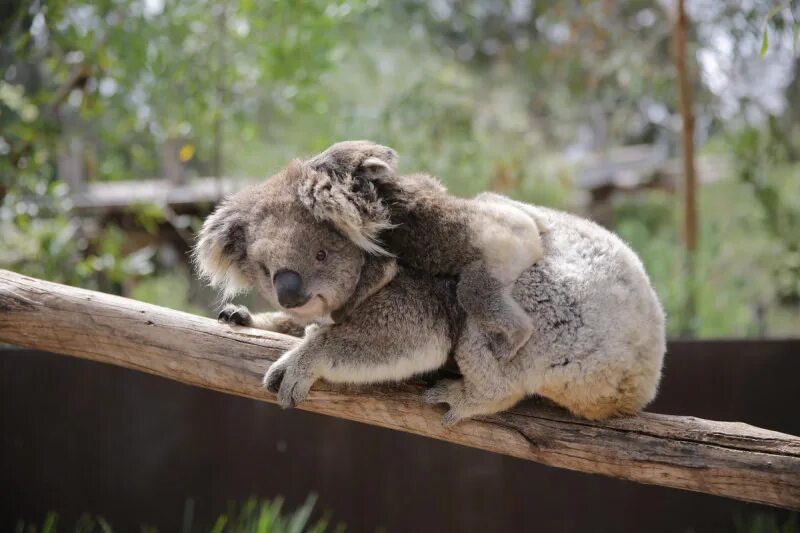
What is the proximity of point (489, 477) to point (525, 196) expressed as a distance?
573 cm

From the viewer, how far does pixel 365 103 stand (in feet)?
38.6

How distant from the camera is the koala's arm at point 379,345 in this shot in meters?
2.15

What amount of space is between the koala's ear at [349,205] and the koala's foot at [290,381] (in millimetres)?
423

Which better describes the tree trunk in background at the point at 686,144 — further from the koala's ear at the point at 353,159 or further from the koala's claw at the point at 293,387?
the koala's claw at the point at 293,387

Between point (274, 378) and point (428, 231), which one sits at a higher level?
point (428, 231)

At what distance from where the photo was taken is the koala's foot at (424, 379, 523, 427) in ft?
7.33

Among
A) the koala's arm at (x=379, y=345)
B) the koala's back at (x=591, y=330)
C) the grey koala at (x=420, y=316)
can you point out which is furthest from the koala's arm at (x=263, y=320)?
the koala's back at (x=591, y=330)

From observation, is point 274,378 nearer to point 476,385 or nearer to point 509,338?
point 476,385

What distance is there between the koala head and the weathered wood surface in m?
0.30

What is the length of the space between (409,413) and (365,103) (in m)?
9.95

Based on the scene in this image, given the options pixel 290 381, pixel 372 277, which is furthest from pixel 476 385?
pixel 290 381

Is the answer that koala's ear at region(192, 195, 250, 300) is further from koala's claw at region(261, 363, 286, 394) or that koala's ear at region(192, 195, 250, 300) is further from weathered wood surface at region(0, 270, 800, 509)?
koala's claw at region(261, 363, 286, 394)

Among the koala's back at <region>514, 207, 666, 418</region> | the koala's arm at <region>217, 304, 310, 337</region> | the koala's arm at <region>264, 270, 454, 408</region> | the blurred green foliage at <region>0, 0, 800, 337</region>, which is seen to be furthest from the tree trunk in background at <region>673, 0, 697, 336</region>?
the koala's arm at <region>264, 270, 454, 408</region>

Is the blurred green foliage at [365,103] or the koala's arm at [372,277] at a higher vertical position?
the blurred green foliage at [365,103]
